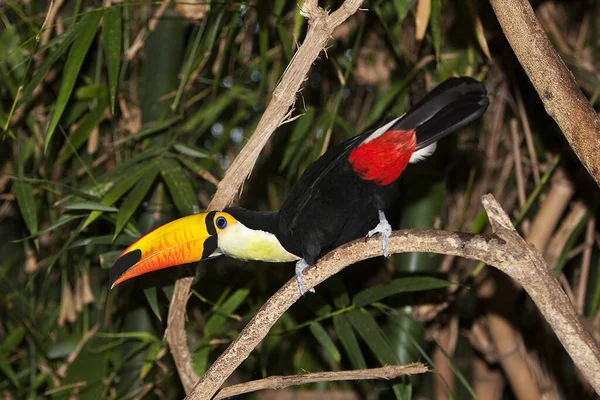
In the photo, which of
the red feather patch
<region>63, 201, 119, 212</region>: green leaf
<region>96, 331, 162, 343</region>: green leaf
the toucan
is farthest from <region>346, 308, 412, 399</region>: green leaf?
<region>63, 201, 119, 212</region>: green leaf

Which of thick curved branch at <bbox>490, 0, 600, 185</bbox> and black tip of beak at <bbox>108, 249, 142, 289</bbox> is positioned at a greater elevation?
thick curved branch at <bbox>490, 0, 600, 185</bbox>

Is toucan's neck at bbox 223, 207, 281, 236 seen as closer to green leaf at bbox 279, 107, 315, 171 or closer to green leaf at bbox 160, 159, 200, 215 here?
green leaf at bbox 160, 159, 200, 215

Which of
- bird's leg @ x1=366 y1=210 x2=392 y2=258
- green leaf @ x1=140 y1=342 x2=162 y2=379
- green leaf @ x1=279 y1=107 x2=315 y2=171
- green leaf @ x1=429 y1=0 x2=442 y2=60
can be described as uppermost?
green leaf @ x1=429 y1=0 x2=442 y2=60

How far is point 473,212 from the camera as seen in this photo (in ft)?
6.88

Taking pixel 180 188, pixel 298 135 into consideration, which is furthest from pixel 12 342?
pixel 298 135

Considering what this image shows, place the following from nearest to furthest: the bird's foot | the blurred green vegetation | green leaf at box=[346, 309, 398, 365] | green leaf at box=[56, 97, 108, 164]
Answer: the bird's foot → green leaf at box=[346, 309, 398, 365] → the blurred green vegetation → green leaf at box=[56, 97, 108, 164]

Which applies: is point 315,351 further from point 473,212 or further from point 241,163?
point 241,163

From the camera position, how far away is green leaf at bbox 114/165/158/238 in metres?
1.53

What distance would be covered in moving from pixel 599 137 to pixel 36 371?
1.56 metres

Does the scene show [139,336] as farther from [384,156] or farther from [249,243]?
[384,156]

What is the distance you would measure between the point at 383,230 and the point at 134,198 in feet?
1.75

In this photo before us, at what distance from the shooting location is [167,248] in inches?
54.1

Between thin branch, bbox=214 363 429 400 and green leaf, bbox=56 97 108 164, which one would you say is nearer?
thin branch, bbox=214 363 429 400

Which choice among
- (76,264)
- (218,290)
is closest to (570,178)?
(218,290)
